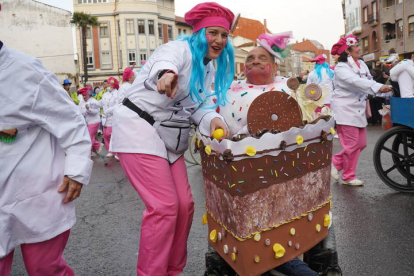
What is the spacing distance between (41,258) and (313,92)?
6.00 ft

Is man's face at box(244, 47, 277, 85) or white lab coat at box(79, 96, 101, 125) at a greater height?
man's face at box(244, 47, 277, 85)

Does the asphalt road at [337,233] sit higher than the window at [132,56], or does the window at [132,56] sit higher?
the window at [132,56]

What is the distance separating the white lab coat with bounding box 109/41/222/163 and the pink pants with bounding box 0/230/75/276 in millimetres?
738

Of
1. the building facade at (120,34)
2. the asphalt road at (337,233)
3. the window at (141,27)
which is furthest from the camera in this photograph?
the window at (141,27)

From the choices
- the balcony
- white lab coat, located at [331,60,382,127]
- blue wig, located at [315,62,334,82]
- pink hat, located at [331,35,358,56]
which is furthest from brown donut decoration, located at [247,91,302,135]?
the balcony

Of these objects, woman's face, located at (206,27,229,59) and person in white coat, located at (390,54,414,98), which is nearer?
woman's face, located at (206,27,229,59)

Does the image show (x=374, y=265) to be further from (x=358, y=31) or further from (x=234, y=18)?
(x=358, y=31)

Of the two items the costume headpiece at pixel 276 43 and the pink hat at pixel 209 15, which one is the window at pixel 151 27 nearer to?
the costume headpiece at pixel 276 43

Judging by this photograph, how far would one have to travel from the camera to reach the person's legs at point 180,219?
2.95 metres

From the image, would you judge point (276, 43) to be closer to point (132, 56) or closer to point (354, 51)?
point (354, 51)

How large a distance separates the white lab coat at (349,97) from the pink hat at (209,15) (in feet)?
11.4

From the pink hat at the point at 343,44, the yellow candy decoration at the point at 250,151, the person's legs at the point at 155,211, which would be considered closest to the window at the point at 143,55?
the pink hat at the point at 343,44

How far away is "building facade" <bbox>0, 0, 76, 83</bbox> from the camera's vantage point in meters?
39.1

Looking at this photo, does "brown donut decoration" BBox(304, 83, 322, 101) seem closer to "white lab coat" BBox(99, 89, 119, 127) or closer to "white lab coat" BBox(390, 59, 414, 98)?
"white lab coat" BBox(390, 59, 414, 98)
